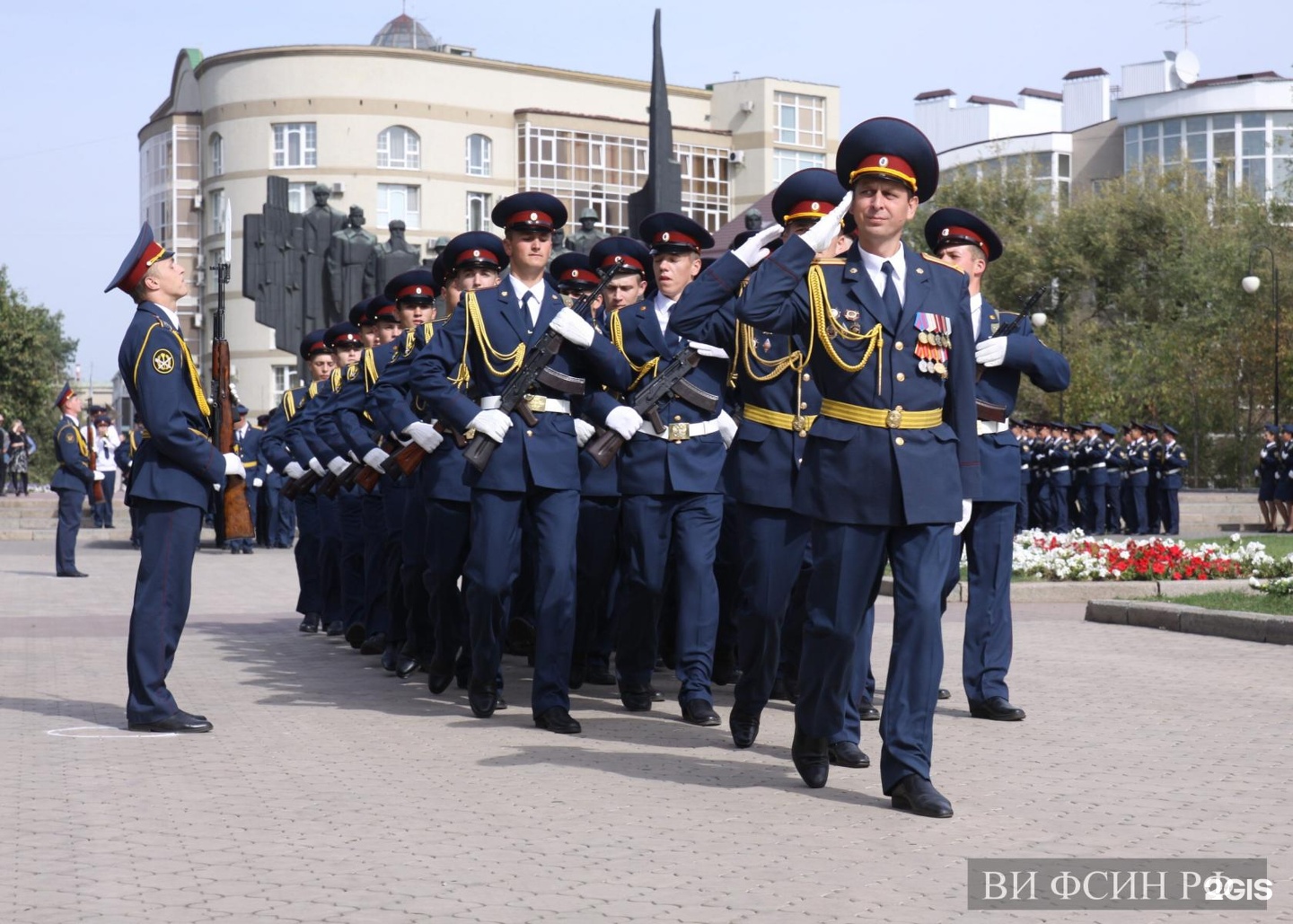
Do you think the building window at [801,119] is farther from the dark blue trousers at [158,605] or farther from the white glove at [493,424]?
the dark blue trousers at [158,605]

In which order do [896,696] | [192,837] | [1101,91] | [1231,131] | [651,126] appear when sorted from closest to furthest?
1. [192,837]
2. [896,696]
3. [651,126]
4. [1231,131]
5. [1101,91]

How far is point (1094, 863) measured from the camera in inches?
224

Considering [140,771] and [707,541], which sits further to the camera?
[707,541]

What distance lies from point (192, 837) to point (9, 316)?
61.1 metres

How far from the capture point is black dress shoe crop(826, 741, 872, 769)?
7.63m

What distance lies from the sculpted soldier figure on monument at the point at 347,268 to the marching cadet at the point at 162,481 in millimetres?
17200

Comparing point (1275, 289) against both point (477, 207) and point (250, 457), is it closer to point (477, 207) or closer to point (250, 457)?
point (250, 457)

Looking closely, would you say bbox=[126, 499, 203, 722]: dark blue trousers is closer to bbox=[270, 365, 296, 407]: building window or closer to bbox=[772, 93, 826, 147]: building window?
bbox=[270, 365, 296, 407]: building window

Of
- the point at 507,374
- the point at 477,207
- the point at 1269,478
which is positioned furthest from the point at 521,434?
the point at 477,207

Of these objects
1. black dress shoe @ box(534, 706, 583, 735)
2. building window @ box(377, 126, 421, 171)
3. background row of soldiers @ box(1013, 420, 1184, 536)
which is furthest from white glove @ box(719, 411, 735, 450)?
building window @ box(377, 126, 421, 171)

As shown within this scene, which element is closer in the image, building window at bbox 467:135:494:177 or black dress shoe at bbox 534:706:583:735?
black dress shoe at bbox 534:706:583:735

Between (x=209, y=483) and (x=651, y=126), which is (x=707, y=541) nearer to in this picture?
(x=209, y=483)

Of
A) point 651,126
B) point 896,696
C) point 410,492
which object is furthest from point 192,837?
point 651,126

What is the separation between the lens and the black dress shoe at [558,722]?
28.3 ft
